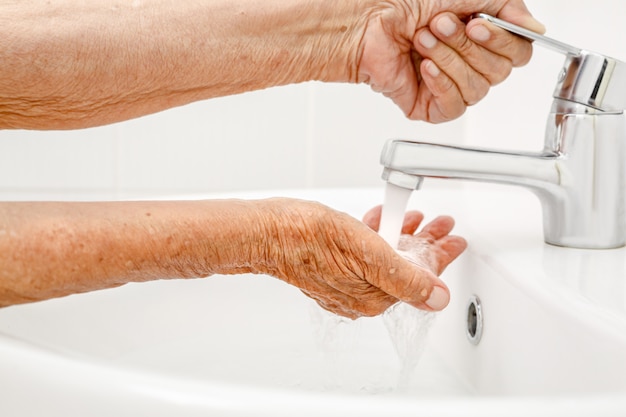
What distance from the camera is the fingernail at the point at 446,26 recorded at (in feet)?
2.52

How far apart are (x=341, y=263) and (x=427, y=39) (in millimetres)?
320

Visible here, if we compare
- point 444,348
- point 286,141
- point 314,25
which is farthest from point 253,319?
point 286,141

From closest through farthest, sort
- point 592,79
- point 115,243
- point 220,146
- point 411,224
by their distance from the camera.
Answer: point 115,243 < point 592,79 < point 411,224 < point 220,146

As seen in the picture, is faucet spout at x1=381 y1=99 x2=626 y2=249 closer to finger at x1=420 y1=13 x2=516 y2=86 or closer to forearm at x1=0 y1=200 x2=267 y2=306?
finger at x1=420 y1=13 x2=516 y2=86

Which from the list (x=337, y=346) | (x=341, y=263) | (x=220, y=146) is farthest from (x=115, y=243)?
(x=220, y=146)

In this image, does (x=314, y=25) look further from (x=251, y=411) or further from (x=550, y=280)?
(x=251, y=411)

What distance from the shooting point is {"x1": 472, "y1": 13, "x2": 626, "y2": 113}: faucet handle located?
0.66 metres

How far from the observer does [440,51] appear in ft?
2.63

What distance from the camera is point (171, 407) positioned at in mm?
363

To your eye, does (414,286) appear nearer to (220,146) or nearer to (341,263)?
(341,263)

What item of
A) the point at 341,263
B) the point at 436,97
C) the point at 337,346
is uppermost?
the point at 436,97

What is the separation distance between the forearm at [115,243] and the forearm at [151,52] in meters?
0.24

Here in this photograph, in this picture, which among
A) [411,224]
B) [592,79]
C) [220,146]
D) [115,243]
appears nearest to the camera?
[115,243]

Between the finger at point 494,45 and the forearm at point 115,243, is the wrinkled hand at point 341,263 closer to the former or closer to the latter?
the forearm at point 115,243
